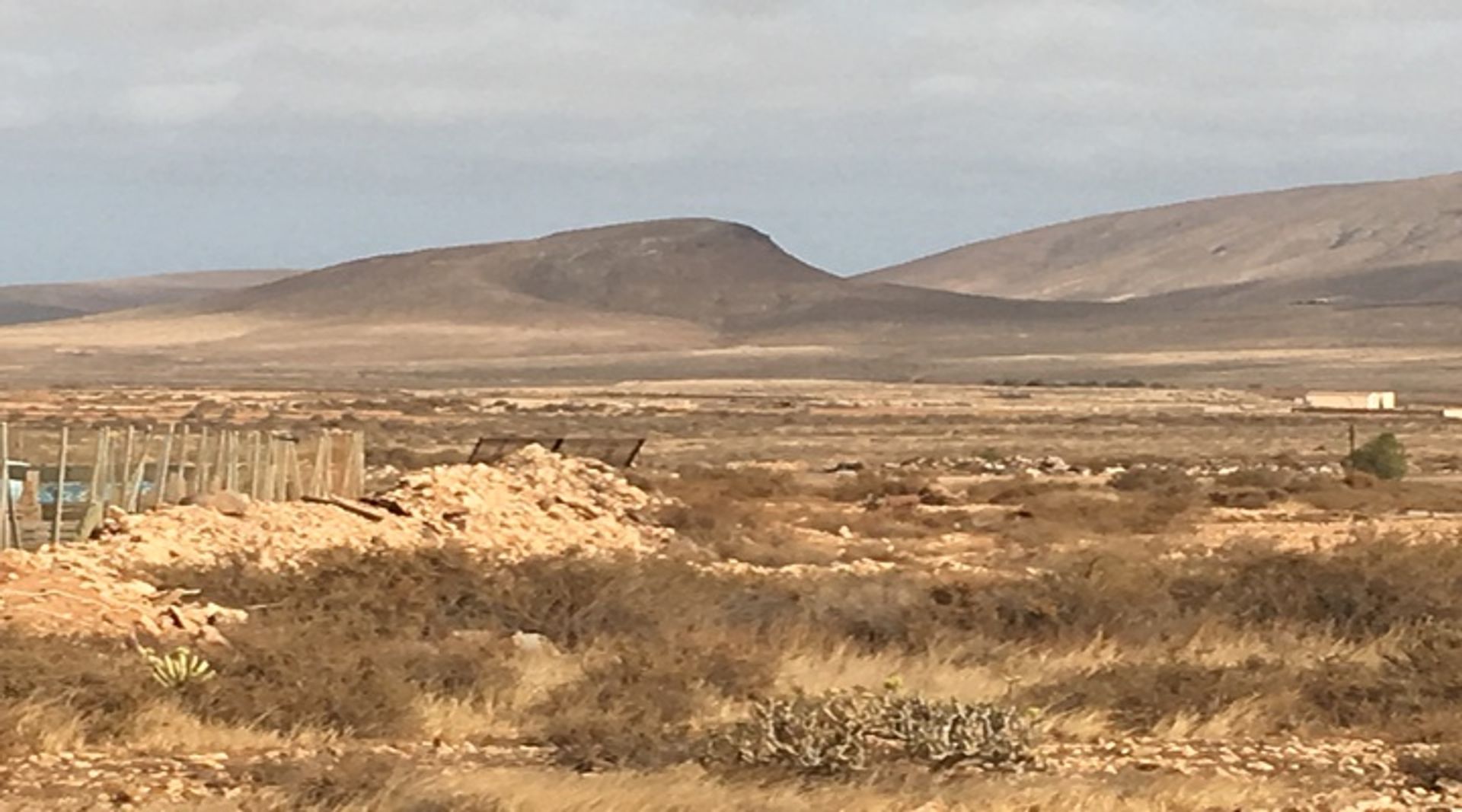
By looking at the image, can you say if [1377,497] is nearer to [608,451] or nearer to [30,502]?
[608,451]

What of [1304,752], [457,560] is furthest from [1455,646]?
[457,560]

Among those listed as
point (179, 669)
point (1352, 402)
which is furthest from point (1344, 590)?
point (1352, 402)

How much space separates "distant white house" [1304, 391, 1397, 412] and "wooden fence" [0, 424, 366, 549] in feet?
195

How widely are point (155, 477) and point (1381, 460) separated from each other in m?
23.0

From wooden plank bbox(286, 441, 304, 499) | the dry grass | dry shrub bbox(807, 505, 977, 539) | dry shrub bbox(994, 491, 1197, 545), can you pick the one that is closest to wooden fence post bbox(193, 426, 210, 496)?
wooden plank bbox(286, 441, 304, 499)

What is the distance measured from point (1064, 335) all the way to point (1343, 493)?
135 m

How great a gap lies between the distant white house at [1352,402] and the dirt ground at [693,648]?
53417mm

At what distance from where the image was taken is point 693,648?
14.1 meters

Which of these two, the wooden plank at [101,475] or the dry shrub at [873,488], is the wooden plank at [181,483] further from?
the dry shrub at [873,488]

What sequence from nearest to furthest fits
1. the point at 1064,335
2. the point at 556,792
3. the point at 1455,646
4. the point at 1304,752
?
the point at 556,792 → the point at 1304,752 → the point at 1455,646 → the point at 1064,335

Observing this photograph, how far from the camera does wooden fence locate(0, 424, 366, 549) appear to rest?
61.3ft

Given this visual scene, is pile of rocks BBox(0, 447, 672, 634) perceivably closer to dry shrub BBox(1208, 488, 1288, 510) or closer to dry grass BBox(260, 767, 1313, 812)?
dry grass BBox(260, 767, 1313, 812)

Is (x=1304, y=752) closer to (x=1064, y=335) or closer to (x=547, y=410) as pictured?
(x=547, y=410)

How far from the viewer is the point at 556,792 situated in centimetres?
991
